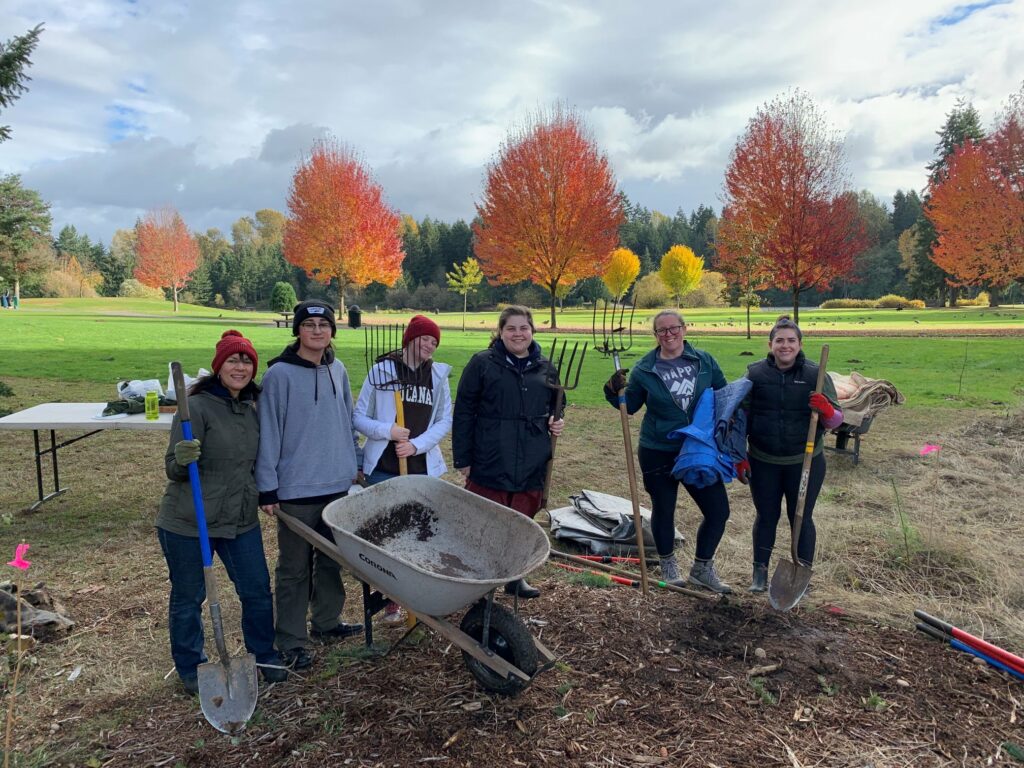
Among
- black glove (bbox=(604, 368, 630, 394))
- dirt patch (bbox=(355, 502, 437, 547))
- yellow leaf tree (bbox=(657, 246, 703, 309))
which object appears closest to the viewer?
dirt patch (bbox=(355, 502, 437, 547))

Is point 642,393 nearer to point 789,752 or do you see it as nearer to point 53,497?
point 789,752

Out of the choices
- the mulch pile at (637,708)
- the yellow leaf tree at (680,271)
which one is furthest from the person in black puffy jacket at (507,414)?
the yellow leaf tree at (680,271)

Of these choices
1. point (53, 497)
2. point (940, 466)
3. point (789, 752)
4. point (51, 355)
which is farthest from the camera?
point (51, 355)

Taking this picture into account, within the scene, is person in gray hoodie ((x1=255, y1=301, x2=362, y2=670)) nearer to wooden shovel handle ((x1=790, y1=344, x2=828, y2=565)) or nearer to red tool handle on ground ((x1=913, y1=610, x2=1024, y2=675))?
wooden shovel handle ((x1=790, y1=344, x2=828, y2=565))

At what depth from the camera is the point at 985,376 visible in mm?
14070

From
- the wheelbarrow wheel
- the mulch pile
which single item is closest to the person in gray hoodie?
the mulch pile

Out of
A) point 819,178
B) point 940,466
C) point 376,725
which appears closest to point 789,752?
point 376,725

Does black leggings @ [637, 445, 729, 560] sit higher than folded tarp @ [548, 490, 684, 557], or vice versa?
black leggings @ [637, 445, 729, 560]

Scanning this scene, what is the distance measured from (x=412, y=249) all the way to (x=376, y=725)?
67293 mm

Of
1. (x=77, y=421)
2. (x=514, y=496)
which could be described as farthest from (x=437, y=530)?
(x=77, y=421)

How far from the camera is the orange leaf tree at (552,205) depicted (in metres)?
27.6

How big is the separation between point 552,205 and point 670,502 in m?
25.1

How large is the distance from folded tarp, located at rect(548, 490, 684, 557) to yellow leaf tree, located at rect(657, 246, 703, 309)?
46.0 meters

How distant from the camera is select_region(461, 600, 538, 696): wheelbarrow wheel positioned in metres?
2.68
